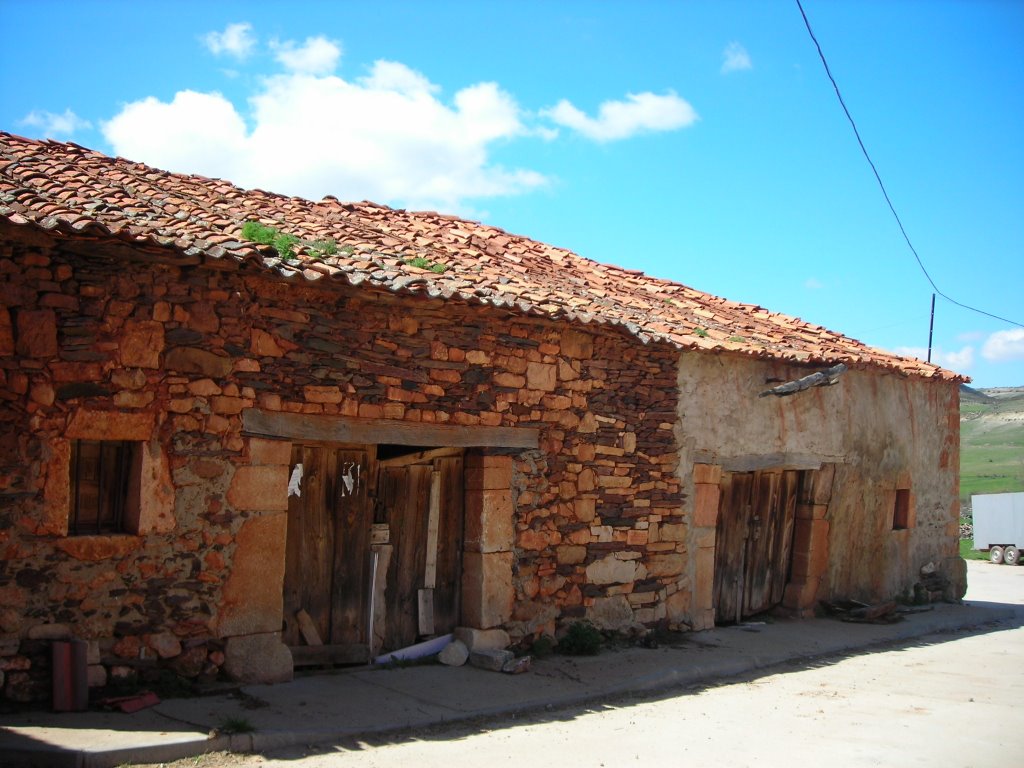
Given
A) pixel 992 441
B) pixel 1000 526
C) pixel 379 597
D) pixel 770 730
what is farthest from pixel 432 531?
pixel 992 441

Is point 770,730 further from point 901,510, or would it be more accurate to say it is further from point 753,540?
point 901,510

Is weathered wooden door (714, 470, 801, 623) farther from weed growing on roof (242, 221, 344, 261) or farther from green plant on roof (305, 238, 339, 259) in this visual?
weed growing on roof (242, 221, 344, 261)

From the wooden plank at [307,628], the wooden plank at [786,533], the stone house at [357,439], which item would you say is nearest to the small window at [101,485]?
the stone house at [357,439]

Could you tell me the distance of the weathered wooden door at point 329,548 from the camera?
23.0 ft

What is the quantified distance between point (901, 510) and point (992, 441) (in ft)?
96.7

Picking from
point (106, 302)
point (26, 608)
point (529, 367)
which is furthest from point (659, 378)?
point (26, 608)

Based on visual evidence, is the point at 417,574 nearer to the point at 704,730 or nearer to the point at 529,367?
the point at 529,367

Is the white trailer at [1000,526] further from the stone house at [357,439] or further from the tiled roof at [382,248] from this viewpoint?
the stone house at [357,439]

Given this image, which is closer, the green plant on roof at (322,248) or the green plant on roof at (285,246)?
the green plant on roof at (285,246)

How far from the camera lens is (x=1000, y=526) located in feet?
71.2

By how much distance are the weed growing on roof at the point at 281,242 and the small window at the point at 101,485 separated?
1.67 m

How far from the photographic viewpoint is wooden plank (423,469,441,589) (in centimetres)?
780

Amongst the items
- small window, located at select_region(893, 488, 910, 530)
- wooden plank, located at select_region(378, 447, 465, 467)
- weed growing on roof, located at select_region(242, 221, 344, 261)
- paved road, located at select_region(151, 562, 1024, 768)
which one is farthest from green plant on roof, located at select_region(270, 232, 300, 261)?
small window, located at select_region(893, 488, 910, 530)

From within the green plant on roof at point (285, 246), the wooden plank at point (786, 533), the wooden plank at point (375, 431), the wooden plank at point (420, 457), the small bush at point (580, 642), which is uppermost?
the green plant on roof at point (285, 246)
